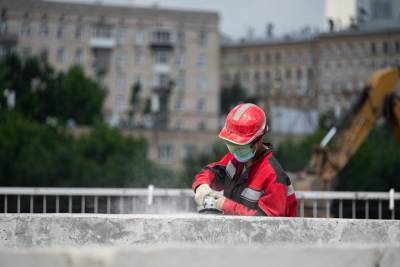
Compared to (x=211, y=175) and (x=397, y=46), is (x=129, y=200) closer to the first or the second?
(x=211, y=175)

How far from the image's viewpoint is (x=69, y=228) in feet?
13.8

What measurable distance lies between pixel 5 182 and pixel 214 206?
40.3 metres

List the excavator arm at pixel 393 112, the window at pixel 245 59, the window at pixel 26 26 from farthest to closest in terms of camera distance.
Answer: the window at pixel 245 59 < the window at pixel 26 26 < the excavator arm at pixel 393 112

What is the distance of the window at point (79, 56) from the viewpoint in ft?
297

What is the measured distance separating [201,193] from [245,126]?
0.54m

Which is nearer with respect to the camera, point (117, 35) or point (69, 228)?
point (69, 228)

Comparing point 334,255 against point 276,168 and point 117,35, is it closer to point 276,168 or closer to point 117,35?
point 276,168

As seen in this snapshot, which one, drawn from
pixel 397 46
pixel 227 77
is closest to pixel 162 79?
pixel 227 77

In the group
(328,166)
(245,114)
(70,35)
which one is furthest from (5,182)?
(70,35)

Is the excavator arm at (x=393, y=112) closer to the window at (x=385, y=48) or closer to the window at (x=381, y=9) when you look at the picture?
the window at (x=381, y=9)

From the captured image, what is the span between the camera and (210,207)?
208 inches

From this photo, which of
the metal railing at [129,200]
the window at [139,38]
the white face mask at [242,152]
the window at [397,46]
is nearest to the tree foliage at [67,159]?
the metal railing at [129,200]

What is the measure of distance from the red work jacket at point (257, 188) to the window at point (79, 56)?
86253 millimetres

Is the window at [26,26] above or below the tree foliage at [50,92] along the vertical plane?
above
